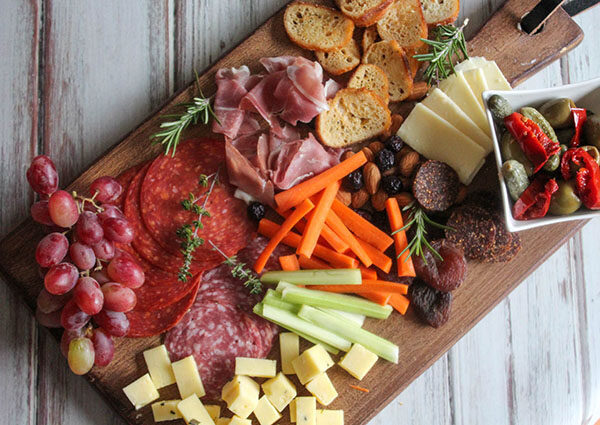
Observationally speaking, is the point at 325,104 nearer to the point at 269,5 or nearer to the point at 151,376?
the point at 269,5

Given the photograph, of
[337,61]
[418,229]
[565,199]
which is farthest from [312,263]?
[565,199]

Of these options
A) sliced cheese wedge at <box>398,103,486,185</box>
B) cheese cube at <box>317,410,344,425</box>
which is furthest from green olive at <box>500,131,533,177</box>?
cheese cube at <box>317,410,344,425</box>

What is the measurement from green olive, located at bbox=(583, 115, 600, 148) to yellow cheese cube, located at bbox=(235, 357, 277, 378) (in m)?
1.24

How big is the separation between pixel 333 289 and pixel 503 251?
0.61 metres

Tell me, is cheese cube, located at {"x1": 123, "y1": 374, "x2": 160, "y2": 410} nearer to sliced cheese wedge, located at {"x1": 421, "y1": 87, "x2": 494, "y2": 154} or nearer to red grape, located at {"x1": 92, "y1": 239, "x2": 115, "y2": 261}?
red grape, located at {"x1": 92, "y1": 239, "x2": 115, "y2": 261}

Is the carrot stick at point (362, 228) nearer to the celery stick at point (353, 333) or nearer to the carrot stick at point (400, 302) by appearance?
the carrot stick at point (400, 302)

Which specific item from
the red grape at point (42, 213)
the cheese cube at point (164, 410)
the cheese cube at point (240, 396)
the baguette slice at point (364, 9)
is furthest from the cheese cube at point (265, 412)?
the baguette slice at point (364, 9)

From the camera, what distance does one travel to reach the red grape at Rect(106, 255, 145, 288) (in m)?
1.72

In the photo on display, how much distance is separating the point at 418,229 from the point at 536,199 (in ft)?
1.25

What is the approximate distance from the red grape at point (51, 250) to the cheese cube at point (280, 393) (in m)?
0.79

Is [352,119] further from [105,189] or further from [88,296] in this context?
[88,296]

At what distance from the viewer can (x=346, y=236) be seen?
6.16 feet

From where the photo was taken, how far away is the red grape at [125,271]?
1716mm

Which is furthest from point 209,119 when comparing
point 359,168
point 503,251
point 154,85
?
point 503,251
